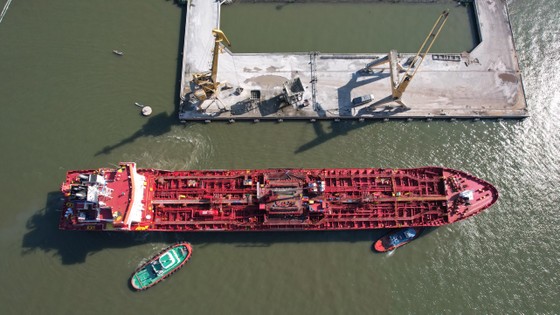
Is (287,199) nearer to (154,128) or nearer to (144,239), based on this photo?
(144,239)

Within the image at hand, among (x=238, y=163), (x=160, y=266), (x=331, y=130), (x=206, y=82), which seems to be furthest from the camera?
(x=331, y=130)

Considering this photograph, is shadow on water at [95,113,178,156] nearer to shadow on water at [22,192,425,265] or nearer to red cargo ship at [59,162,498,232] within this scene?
red cargo ship at [59,162,498,232]

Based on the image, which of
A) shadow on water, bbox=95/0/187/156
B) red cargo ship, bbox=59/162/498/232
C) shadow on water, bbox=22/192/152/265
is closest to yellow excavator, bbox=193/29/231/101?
shadow on water, bbox=95/0/187/156

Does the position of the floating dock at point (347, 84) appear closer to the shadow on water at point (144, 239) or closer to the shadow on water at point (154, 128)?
the shadow on water at point (154, 128)

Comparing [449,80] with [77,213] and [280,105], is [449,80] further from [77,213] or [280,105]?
[77,213]

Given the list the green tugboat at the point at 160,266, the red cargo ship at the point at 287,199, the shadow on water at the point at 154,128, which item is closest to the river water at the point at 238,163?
the shadow on water at the point at 154,128

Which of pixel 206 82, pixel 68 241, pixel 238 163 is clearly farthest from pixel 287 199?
pixel 68 241
